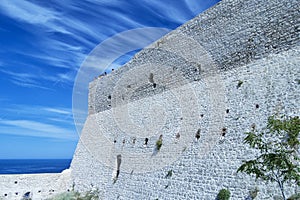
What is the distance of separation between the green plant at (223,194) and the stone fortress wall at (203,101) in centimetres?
16

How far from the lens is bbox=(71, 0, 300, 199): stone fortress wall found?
736cm

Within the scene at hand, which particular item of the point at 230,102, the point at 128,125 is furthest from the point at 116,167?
the point at 230,102

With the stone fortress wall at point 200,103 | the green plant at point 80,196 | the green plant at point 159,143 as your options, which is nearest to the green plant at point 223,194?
the stone fortress wall at point 200,103

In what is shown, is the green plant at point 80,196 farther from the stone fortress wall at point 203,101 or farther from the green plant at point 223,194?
the green plant at point 223,194

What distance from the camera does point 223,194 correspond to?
712cm

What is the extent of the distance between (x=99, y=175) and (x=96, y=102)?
204 inches

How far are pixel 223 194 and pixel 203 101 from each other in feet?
11.0

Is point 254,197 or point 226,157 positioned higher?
point 226,157

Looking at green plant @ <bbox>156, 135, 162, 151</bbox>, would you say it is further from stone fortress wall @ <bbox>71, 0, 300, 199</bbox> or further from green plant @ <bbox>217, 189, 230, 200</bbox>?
green plant @ <bbox>217, 189, 230, 200</bbox>

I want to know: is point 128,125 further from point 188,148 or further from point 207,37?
point 207,37

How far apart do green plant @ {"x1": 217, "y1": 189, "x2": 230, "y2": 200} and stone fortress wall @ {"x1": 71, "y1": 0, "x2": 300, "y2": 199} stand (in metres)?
0.16

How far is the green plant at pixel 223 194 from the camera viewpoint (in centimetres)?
706

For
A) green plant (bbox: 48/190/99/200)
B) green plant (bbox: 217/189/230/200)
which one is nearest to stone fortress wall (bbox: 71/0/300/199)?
green plant (bbox: 217/189/230/200)

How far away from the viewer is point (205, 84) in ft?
32.1
